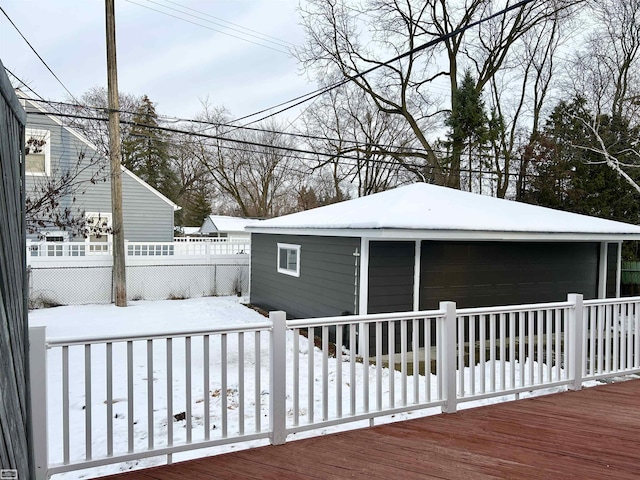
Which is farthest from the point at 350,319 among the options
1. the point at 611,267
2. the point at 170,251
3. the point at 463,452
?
the point at 170,251

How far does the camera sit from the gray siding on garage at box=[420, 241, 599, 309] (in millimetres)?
6785

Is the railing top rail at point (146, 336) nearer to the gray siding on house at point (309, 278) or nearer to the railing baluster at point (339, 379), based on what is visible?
the railing baluster at point (339, 379)

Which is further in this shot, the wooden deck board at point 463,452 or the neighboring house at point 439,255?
the neighboring house at point 439,255

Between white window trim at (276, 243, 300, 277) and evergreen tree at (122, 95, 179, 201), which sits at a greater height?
evergreen tree at (122, 95, 179, 201)

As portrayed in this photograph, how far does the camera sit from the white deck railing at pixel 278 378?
2.34m

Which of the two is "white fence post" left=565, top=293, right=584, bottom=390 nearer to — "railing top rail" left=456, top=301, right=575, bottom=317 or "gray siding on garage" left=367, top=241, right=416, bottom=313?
"railing top rail" left=456, top=301, right=575, bottom=317

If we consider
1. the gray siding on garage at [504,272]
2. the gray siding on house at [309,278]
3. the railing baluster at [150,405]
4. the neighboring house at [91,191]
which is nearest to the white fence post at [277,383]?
the railing baluster at [150,405]

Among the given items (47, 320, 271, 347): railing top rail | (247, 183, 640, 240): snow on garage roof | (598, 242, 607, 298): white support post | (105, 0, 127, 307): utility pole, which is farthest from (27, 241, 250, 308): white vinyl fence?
(47, 320, 271, 347): railing top rail

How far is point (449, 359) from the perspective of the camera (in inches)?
126

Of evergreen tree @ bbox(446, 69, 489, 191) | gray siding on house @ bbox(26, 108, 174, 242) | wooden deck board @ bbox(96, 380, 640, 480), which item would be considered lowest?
wooden deck board @ bbox(96, 380, 640, 480)

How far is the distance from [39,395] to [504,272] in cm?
687

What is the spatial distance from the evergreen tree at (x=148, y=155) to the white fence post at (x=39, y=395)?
22069 mm

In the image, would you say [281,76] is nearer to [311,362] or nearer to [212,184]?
[212,184]

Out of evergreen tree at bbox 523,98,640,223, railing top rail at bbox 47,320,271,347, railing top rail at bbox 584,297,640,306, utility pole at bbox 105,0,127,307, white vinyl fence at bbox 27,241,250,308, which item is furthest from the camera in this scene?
evergreen tree at bbox 523,98,640,223
